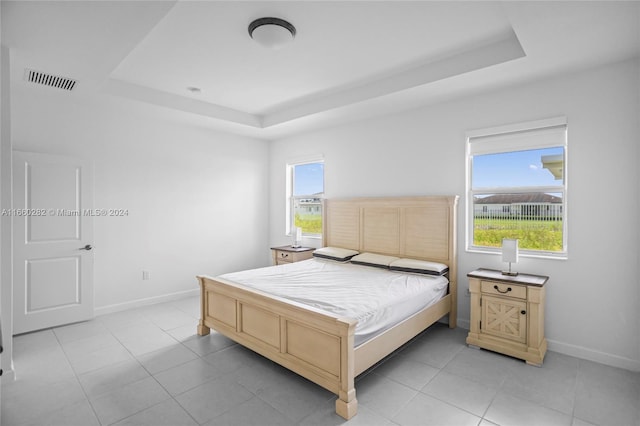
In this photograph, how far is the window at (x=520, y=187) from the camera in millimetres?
3150

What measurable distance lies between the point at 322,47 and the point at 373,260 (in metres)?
2.38

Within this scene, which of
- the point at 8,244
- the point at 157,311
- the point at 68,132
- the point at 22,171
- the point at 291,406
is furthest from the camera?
the point at 157,311

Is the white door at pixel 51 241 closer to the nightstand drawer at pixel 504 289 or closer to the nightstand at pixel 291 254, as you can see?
the nightstand at pixel 291 254

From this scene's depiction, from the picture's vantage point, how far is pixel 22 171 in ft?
11.3

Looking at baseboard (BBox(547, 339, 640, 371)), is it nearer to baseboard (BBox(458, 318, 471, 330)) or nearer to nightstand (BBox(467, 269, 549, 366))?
nightstand (BBox(467, 269, 549, 366))

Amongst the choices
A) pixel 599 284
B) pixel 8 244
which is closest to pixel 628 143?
pixel 599 284

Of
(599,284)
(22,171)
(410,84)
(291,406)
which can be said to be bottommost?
(291,406)

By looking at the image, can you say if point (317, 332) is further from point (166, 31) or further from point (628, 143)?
point (628, 143)

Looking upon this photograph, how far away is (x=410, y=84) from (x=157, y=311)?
4.04 m

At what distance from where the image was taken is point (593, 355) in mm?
2877

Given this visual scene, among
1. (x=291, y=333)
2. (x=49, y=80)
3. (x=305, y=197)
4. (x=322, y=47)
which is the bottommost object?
(x=291, y=333)

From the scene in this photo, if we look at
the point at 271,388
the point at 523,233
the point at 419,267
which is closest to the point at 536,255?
the point at 523,233

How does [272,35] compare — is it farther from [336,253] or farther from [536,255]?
[536,255]

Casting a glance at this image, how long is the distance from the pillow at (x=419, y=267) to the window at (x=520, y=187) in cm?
45
